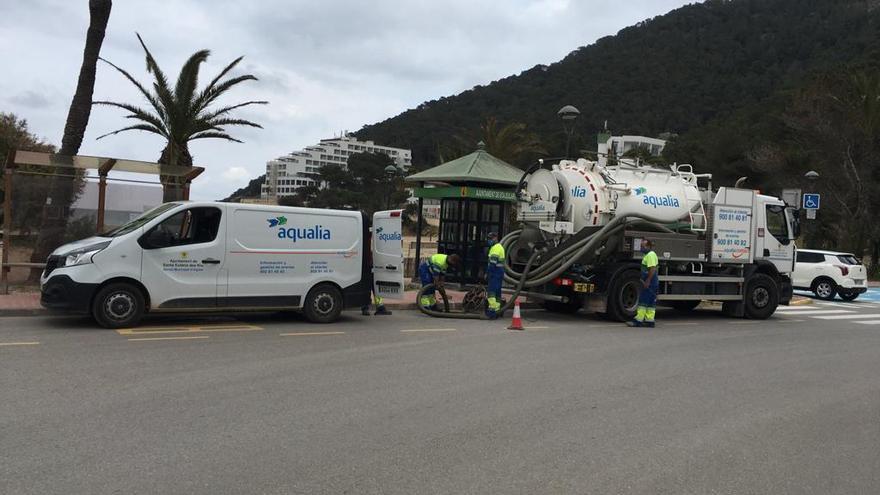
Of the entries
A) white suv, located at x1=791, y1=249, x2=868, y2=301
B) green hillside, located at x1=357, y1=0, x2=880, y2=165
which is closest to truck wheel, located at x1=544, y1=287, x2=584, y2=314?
white suv, located at x1=791, y1=249, x2=868, y2=301

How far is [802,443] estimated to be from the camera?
5.82m

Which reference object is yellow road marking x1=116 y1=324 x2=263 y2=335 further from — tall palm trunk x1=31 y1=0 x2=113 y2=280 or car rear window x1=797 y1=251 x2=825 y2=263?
car rear window x1=797 y1=251 x2=825 y2=263

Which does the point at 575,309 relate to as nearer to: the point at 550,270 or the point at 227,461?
the point at 550,270

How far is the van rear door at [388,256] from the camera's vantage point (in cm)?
1278

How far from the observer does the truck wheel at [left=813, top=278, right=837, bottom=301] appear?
875 inches

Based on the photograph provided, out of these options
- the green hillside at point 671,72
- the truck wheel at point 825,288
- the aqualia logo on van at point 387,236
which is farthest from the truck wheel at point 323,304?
the green hillside at point 671,72

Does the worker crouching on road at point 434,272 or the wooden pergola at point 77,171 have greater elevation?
the wooden pergola at point 77,171

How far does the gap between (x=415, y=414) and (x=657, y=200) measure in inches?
397

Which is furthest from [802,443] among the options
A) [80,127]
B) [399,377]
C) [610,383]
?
[80,127]

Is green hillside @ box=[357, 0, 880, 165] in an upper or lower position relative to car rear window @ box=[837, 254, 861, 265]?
upper

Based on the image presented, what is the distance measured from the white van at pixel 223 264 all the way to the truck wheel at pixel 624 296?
4.32 metres

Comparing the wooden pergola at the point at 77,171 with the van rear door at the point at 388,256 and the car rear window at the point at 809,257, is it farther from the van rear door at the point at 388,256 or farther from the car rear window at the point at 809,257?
the car rear window at the point at 809,257

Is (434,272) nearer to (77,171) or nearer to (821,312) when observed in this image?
(77,171)

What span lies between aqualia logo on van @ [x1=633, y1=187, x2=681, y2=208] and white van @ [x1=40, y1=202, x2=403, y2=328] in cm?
529
